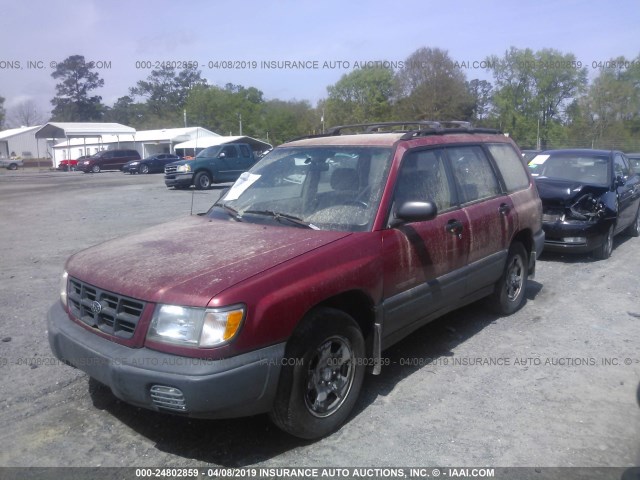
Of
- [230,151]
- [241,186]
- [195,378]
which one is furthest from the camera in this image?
[230,151]

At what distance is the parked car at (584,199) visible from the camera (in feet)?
26.7

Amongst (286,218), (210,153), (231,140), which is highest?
(231,140)

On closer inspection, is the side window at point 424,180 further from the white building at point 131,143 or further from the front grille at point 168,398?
the white building at point 131,143

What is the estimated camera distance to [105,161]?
42938 mm

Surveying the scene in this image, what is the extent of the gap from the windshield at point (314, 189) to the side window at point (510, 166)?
1922 mm

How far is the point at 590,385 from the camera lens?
4246 mm

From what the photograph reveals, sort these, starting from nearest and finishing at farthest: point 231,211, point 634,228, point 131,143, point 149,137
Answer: point 231,211 → point 634,228 → point 149,137 → point 131,143

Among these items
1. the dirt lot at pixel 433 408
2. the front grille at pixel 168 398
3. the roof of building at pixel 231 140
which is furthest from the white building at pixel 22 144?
the front grille at pixel 168 398

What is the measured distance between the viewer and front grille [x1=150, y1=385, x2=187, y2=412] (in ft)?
9.47

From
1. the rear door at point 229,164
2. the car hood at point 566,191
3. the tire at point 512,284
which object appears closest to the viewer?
the tire at point 512,284

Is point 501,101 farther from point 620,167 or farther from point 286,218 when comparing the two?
point 286,218

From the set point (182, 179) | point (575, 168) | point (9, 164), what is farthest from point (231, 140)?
point (575, 168)

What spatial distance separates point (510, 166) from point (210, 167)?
1790 centimetres

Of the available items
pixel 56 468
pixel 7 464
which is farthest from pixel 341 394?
pixel 7 464
